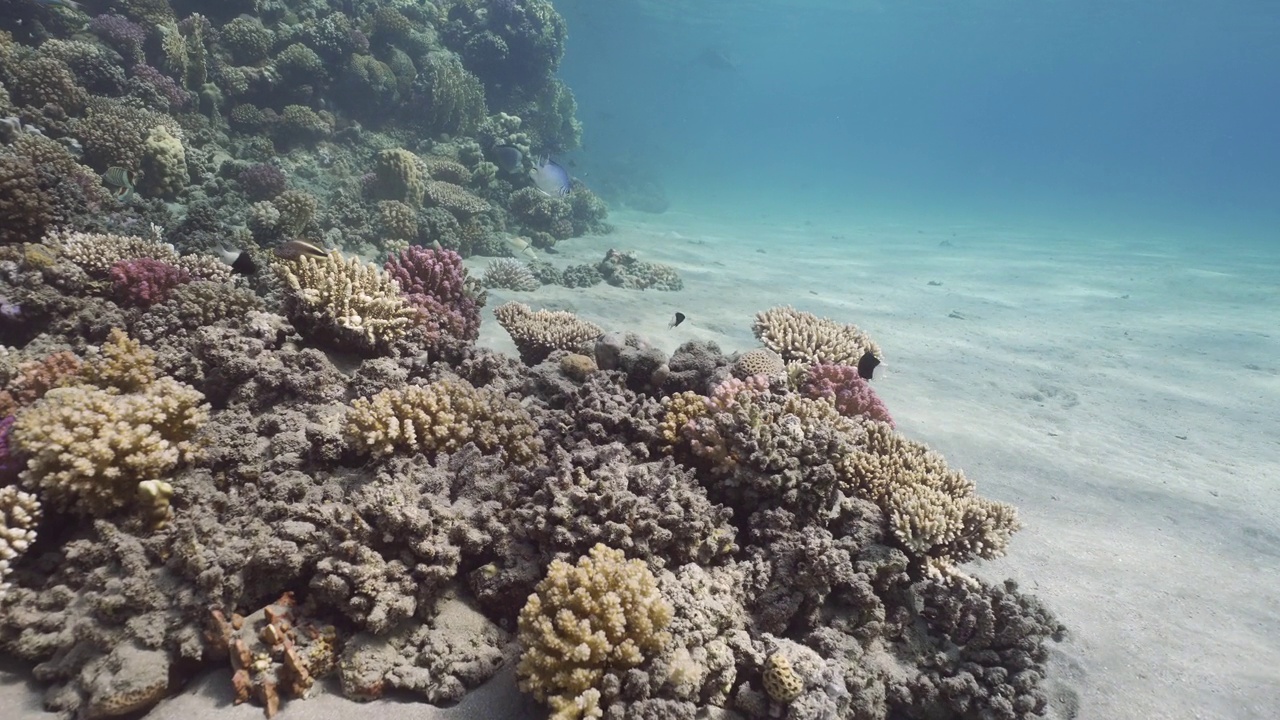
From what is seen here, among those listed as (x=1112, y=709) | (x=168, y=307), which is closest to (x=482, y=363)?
(x=168, y=307)

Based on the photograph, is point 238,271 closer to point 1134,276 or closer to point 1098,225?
point 1134,276

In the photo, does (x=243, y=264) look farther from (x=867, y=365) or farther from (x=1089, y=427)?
(x=1089, y=427)

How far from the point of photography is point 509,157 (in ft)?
53.9

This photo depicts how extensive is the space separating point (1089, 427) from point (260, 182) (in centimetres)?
1551

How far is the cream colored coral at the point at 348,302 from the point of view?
15.6 feet

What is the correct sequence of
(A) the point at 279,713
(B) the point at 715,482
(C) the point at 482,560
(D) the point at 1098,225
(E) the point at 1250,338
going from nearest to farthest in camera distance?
(A) the point at 279,713 → (C) the point at 482,560 → (B) the point at 715,482 → (E) the point at 1250,338 → (D) the point at 1098,225

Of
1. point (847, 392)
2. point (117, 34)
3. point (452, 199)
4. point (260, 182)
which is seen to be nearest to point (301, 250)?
point (847, 392)

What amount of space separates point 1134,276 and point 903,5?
6010 cm

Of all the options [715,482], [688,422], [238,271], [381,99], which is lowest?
[715,482]

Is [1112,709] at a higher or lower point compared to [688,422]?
lower

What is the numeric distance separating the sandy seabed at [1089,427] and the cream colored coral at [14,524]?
60cm

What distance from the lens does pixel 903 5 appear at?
65875mm

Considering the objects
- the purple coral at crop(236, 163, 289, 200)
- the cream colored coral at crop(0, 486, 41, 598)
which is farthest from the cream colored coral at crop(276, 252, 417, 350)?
the purple coral at crop(236, 163, 289, 200)

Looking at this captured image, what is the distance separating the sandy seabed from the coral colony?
41 cm
